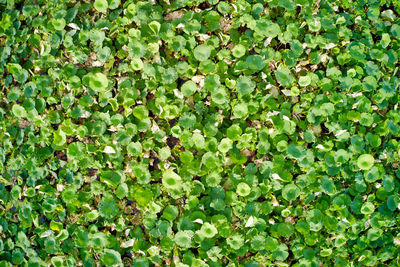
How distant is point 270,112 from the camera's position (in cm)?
176

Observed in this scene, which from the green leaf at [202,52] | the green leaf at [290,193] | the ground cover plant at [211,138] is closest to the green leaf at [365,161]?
the ground cover plant at [211,138]

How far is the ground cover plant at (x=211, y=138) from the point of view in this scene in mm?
1731

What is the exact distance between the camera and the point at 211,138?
1.72 meters

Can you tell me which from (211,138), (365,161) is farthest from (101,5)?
(365,161)

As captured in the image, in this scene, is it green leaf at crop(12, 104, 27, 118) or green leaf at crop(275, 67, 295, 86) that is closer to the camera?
green leaf at crop(275, 67, 295, 86)

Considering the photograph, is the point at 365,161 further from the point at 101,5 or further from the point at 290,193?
the point at 101,5

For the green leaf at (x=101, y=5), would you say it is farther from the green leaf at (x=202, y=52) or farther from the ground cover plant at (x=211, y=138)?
the green leaf at (x=202, y=52)

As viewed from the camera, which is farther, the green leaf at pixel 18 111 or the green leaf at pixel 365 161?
the green leaf at pixel 18 111

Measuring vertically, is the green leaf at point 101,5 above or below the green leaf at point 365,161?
above

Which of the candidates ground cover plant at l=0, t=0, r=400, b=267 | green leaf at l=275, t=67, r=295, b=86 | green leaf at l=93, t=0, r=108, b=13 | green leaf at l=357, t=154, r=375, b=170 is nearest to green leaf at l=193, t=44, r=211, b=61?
ground cover plant at l=0, t=0, r=400, b=267

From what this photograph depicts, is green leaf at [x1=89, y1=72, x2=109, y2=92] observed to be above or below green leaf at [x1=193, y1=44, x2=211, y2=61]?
below

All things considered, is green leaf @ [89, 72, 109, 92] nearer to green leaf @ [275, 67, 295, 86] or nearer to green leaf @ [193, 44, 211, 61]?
green leaf @ [193, 44, 211, 61]

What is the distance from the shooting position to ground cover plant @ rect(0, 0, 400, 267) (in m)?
1.73

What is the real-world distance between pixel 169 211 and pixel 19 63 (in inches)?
40.4
